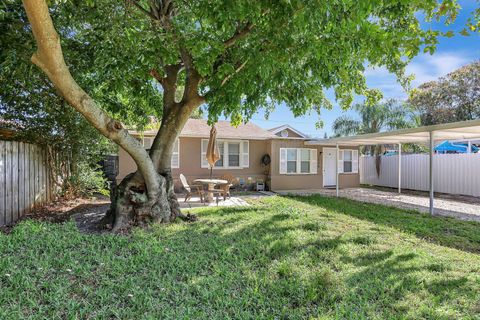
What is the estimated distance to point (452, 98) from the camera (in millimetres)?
22781

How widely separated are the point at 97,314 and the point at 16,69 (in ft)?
17.9

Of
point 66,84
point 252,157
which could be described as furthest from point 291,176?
point 66,84

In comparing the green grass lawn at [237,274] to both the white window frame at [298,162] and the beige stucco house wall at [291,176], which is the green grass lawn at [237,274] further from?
the white window frame at [298,162]

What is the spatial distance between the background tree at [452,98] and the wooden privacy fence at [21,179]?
2228cm

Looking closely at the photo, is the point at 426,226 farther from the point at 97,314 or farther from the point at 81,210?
the point at 81,210

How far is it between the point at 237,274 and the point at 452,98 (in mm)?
25765

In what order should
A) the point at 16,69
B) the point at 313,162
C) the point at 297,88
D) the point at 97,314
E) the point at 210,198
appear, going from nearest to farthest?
the point at 97,314, the point at 16,69, the point at 297,88, the point at 210,198, the point at 313,162

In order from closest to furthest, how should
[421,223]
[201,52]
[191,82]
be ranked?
[201,52]
[191,82]
[421,223]

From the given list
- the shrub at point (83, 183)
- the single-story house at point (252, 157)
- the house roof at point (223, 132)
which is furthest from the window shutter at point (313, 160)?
the shrub at point (83, 183)

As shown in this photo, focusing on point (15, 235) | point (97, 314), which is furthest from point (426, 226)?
point (15, 235)

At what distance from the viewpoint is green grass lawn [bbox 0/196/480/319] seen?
3.10 meters

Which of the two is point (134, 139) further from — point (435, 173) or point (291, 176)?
point (435, 173)

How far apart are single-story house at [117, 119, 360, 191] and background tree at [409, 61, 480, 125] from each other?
10619 millimetres

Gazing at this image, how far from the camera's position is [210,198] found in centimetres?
1053
